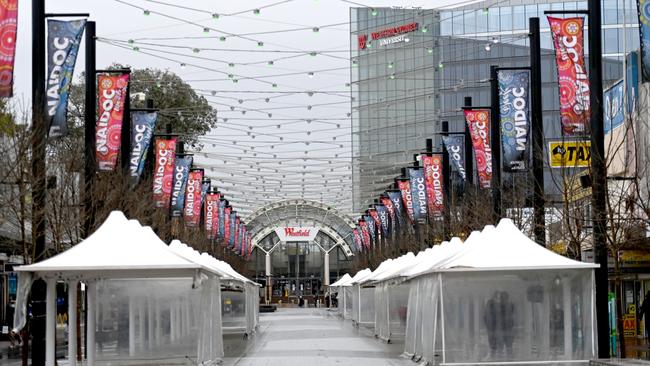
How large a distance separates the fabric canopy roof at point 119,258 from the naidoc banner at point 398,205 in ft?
134

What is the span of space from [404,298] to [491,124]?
6946 millimetres

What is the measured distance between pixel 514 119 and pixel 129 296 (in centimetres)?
1220

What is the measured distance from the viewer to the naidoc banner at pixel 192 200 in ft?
171

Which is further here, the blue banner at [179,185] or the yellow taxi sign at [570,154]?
the blue banner at [179,185]

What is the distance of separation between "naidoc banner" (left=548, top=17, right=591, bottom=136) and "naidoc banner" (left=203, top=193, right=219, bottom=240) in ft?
141

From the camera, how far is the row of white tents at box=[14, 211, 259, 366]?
76.4ft

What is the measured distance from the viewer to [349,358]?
3297cm

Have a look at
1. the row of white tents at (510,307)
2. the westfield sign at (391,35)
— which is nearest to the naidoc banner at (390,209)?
the westfield sign at (391,35)

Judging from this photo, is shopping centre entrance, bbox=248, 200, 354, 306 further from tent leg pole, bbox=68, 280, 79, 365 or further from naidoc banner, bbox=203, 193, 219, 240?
tent leg pole, bbox=68, 280, 79, 365

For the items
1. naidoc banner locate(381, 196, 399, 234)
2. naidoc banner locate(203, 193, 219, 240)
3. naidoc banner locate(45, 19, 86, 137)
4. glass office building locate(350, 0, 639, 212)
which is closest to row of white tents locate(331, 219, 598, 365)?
naidoc banner locate(45, 19, 86, 137)

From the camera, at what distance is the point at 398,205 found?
6681cm

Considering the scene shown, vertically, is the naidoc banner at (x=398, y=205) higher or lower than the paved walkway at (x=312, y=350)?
higher

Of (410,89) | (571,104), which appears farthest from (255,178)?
(571,104)

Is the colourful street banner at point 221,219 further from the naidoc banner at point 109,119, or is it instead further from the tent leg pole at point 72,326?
the tent leg pole at point 72,326
